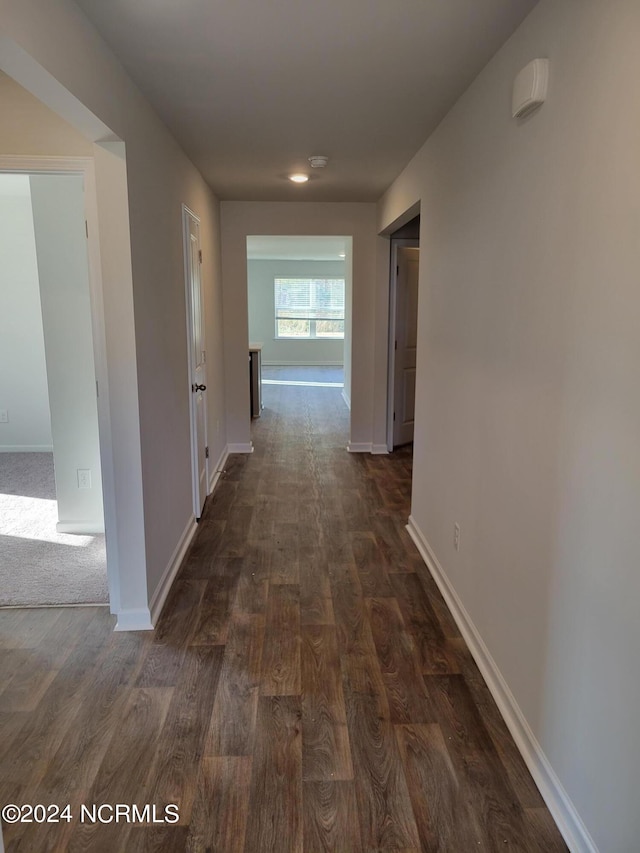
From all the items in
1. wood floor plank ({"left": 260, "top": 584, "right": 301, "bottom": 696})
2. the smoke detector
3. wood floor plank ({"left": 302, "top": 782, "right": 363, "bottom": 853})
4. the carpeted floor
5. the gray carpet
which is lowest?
wood floor plank ({"left": 302, "top": 782, "right": 363, "bottom": 853})

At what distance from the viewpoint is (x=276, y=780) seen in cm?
171

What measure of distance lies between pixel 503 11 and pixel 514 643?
2.07m

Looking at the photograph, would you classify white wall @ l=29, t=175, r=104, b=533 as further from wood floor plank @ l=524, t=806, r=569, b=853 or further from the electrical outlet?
wood floor plank @ l=524, t=806, r=569, b=853

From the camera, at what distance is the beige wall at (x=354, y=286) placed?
17.0ft

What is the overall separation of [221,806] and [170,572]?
1461 millimetres

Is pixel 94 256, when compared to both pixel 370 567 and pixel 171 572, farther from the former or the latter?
pixel 370 567

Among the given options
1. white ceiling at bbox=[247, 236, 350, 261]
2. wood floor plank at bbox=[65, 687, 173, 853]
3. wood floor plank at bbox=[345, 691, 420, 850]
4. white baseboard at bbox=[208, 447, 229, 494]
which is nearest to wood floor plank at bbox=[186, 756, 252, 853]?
wood floor plank at bbox=[65, 687, 173, 853]

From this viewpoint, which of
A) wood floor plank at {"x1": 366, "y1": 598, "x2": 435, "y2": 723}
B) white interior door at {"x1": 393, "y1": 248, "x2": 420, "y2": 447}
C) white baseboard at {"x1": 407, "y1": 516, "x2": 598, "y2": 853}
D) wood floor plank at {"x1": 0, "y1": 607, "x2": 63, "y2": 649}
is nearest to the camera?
white baseboard at {"x1": 407, "y1": 516, "x2": 598, "y2": 853}

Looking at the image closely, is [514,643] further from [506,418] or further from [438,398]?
[438,398]

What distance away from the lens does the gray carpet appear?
2.79 meters

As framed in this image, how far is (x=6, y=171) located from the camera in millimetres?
2260

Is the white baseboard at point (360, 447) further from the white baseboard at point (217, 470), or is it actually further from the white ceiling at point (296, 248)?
the white ceiling at point (296, 248)

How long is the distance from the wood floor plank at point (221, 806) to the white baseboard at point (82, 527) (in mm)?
2133

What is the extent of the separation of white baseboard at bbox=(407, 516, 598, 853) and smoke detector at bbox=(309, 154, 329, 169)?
8.54ft
